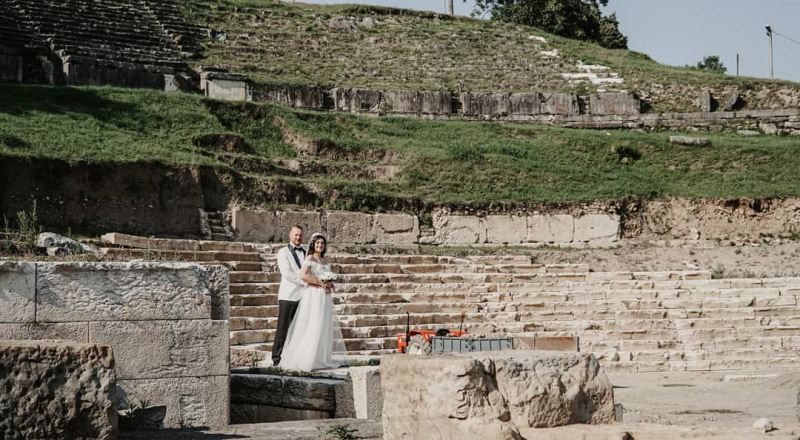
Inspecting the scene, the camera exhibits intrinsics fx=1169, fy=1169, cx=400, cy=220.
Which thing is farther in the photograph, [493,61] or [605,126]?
[493,61]

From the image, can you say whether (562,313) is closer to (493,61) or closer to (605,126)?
(605,126)

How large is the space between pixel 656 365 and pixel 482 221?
8642 mm

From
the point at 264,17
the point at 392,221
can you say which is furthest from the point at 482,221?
the point at 264,17

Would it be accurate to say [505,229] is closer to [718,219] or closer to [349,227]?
[349,227]

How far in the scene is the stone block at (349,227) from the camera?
2322 centimetres

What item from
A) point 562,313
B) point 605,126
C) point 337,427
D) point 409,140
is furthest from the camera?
point 605,126

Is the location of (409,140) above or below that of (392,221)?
above

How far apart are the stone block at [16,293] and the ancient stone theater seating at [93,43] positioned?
2290 centimetres

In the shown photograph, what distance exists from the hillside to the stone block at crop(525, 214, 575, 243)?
30.3 ft

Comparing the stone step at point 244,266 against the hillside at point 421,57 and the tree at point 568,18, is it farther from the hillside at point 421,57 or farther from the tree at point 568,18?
the tree at point 568,18

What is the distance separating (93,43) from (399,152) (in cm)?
1001

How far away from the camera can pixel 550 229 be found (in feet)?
82.9

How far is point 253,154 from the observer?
84.9 feet

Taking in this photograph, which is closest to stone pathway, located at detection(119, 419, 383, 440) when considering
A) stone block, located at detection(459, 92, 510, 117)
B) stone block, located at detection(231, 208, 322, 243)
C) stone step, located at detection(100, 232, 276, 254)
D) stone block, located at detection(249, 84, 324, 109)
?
stone step, located at detection(100, 232, 276, 254)
